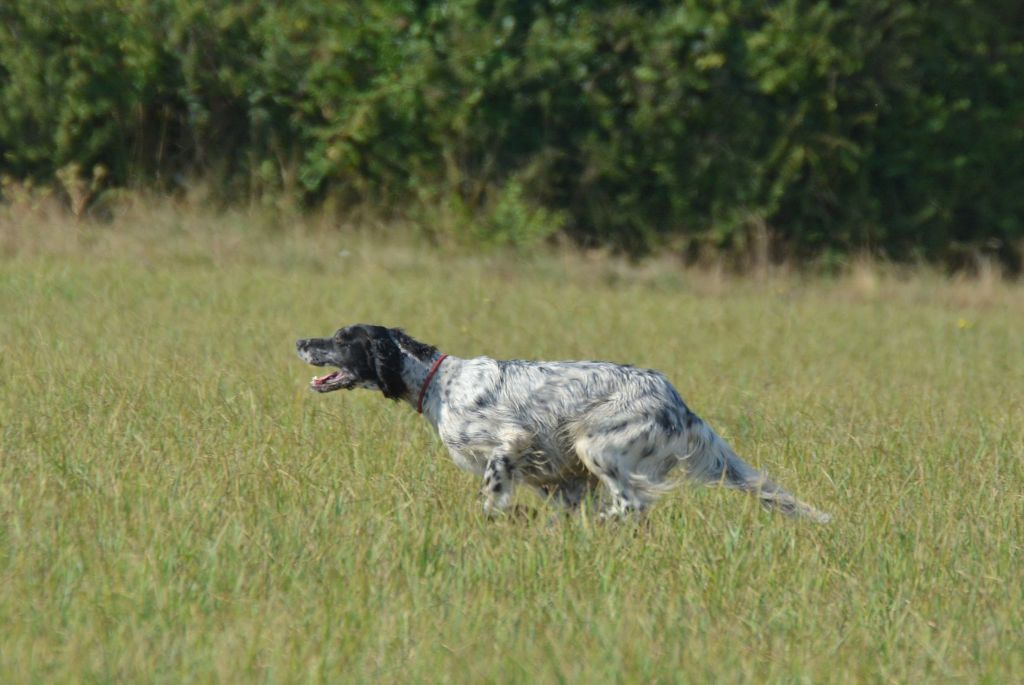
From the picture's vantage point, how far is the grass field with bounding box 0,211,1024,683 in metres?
4.15

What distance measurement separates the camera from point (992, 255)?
685 inches

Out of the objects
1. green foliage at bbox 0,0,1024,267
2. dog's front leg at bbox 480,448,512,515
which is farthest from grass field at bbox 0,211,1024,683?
green foliage at bbox 0,0,1024,267

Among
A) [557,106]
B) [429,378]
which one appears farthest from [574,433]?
[557,106]

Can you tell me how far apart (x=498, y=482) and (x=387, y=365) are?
83 centimetres

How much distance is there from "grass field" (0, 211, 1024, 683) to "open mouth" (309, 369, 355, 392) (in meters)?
0.27

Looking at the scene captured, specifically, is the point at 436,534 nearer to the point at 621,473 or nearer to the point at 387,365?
the point at 621,473

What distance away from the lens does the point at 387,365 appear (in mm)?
6629

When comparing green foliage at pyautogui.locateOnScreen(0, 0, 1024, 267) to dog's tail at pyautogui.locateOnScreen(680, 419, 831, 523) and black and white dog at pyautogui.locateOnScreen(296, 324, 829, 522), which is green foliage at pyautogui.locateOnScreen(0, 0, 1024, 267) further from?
dog's tail at pyautogui.locateOnScreen(680, 419, 831, 523)

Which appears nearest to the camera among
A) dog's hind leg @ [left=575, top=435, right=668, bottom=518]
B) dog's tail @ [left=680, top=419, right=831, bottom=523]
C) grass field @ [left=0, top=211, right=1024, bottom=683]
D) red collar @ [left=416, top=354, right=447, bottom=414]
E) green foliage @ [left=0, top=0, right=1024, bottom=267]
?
grass field @ [left=0, top=211, right=1024, bottom=683]

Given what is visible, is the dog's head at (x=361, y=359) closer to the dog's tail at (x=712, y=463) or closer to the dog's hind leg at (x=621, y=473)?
the dog's hind leg at (x=621, y=473)

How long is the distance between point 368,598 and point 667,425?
6.34 feet

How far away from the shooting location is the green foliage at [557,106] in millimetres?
15367

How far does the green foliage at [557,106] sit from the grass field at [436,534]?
4838 millimetres

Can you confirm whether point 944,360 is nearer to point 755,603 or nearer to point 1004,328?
point 1004,328
